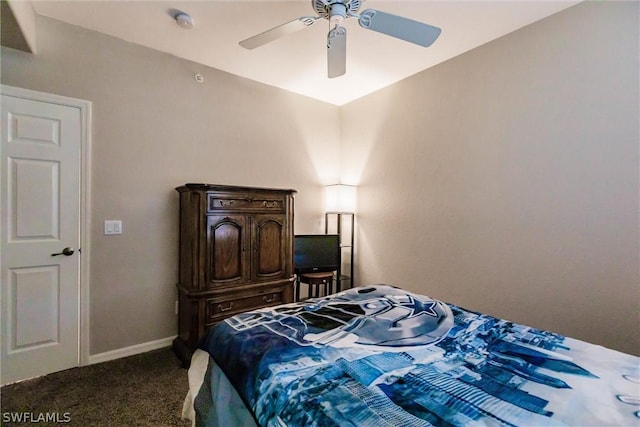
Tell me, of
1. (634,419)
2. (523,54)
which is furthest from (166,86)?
(634,419)

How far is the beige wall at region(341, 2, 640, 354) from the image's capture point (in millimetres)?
1820

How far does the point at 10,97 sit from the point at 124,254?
4.38 ft

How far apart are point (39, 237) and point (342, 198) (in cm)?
276

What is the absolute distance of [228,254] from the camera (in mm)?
2492

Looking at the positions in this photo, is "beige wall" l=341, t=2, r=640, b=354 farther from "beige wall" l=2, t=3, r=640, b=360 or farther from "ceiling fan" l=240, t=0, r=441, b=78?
"ceiling fan" l=240, t=0, r=441, b=78

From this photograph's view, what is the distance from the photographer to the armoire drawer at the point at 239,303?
7.90ft

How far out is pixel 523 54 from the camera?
7.29 feet

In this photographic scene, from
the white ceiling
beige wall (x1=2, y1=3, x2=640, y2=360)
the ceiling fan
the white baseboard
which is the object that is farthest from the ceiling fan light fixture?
the white baseboard

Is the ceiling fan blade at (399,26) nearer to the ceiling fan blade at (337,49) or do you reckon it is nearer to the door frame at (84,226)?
the ceiling fan blade at (337,49)

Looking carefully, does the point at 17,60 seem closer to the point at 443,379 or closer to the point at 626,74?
the point at 443,379

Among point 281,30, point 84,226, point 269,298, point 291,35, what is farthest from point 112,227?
point 291,35

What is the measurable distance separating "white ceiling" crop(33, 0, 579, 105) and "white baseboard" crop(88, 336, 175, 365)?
8.56ft

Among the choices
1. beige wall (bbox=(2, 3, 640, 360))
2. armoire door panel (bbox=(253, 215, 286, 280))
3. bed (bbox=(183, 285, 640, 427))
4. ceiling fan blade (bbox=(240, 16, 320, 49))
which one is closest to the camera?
bed (bbox=(183, 285, 640, 427))

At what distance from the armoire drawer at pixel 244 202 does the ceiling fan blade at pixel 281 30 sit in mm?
1157
